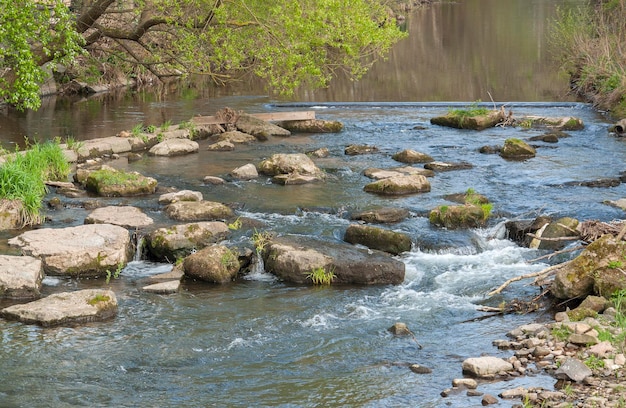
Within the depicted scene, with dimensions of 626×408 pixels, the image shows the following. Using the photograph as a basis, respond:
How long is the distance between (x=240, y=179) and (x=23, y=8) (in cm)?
583

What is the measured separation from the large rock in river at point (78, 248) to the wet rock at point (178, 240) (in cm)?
38

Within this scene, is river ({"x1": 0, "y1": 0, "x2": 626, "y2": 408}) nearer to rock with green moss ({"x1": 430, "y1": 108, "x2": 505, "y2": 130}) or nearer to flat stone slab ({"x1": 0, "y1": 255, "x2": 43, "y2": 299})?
flat stone slab ({"x1": 0, "y1": 255, "x2": 43, "y2": 299})

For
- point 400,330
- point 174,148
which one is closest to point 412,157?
point 174,148

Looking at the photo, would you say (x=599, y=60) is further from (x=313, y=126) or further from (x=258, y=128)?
(x=258, y=128)

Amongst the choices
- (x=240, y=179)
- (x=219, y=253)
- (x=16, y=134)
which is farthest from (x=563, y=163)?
(x=16, y=134)

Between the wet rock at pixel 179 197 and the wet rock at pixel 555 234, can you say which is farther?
the wet rock at pixel 179 197

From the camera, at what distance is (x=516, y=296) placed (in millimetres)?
11016

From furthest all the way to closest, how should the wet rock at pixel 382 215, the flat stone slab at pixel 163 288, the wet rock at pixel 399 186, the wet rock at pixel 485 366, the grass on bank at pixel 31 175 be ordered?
1. the wet rock at pixel 399 186
2. the wet rock at pixel 382 215
3. the grass on bank at pixel 31 175
4. the flat stone slab at pixel 163 288
5. the wet rock at pixel 485 366

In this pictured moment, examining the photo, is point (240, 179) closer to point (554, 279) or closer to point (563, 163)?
point (563, 163)

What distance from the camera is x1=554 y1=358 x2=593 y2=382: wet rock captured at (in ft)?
26.2

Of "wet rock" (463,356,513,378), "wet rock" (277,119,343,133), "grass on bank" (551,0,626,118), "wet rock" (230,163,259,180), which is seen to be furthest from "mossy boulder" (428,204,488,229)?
"grass on bank" (551,0,626,118)

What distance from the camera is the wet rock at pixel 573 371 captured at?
8.00 meters

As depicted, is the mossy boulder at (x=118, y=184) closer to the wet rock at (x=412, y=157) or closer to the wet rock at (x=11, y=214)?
the wet rock at (x=11, y=214)

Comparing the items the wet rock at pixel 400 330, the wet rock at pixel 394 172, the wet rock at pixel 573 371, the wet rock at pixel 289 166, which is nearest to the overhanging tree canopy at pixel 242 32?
the wet rock at pixel 289 166
